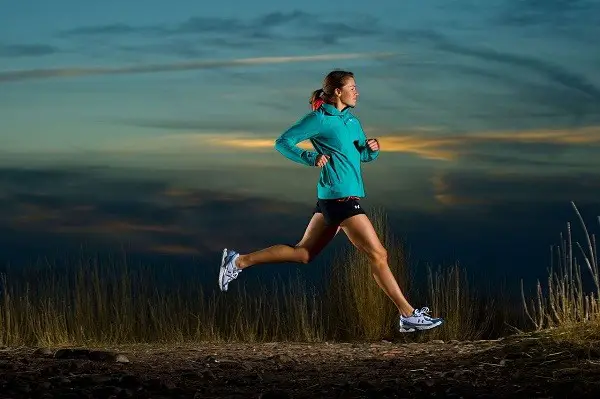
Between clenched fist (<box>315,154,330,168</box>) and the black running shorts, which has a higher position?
clenched fist (<box>315,154,330,168</box>)

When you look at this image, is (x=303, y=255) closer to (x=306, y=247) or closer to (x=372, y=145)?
(x=306, y=247)

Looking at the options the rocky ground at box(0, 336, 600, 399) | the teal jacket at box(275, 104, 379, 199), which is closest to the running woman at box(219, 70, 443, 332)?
the teal jacket at box(275, 104, 379, 199)

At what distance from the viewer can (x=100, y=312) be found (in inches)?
382

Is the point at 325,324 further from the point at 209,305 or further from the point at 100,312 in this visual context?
the point at 100,312

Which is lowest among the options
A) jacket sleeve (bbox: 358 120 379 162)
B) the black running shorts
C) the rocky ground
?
the rocky ground

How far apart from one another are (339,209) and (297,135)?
0.67m

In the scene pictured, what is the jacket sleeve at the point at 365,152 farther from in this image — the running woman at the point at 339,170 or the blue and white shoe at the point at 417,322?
the blue and white shoe at the point at 417,322

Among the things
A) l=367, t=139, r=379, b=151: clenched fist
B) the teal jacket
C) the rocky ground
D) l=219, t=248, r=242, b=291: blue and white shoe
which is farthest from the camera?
l=219, t=248, r=242, b=291: blue and white shoe

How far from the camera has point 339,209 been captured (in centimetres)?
766

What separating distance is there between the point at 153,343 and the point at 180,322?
339 mm

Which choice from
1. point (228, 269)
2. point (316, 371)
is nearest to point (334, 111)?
point (228, 269)

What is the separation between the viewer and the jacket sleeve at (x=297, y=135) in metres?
7.75

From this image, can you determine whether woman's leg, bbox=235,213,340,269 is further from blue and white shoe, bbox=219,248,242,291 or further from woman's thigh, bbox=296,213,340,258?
blue and white shoe, bbox=219,248,242,291

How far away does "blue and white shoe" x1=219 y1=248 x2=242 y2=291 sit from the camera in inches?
340
